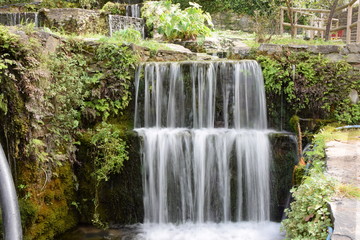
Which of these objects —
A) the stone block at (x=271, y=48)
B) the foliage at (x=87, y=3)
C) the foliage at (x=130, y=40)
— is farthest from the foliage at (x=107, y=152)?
the foliage at (x=87, y=3)

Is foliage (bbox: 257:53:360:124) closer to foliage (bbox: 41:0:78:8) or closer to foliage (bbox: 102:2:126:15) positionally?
foliage (bbox: 102:2:126:15)

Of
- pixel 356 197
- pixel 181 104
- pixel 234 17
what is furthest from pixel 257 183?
pixel 234 17

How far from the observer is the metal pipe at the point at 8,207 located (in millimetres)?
1222

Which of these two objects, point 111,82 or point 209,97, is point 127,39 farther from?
point 209,97

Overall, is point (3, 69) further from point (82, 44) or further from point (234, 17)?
point (234, 17)

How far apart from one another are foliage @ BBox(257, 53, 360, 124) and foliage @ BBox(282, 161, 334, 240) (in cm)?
345

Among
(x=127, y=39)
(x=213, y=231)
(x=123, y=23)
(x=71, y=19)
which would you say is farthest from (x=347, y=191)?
(x=71, y=19)

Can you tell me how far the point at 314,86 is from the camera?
698 cm

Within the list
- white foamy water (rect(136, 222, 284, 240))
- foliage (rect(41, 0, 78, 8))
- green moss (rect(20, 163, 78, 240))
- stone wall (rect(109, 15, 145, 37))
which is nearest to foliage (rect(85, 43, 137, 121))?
green moss (rect(20, 163, 78, 240))

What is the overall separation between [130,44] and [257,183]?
4.07m

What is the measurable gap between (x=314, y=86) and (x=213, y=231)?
3740 mm

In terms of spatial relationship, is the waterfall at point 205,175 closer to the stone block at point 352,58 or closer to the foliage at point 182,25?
the stone block at point 352,58

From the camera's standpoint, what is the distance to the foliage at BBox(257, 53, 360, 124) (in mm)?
6941

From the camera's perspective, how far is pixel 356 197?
3383 millimetres
